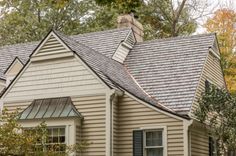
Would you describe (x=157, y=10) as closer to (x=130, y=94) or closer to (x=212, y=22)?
(x=212, y=22)

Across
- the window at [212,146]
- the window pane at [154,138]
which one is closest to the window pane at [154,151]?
the window pane at [154,138]

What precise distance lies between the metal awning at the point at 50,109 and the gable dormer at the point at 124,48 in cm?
489

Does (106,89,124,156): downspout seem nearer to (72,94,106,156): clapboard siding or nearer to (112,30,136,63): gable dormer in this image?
(72,94,106,156): clapboard siding

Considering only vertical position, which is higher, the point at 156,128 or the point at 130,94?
the point at 130,94

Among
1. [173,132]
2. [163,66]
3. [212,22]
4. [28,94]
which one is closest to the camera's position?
[173,132]

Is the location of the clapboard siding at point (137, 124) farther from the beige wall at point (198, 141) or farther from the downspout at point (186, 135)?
the beige wall at point (198, 141)

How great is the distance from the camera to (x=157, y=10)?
40156 mm

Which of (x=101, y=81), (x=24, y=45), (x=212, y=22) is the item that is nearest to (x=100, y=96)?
(x=101, y=81)

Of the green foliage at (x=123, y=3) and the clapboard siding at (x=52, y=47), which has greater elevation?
the clapboard siding at (x=52, y=47)

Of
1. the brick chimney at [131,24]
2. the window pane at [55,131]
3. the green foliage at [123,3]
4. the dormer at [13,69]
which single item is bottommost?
the window pane at [55,131]

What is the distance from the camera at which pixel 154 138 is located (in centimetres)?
1841

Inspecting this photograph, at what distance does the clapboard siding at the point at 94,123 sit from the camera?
18.2 meters

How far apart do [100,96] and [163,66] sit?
457cm

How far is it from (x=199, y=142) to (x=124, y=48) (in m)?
6.99
